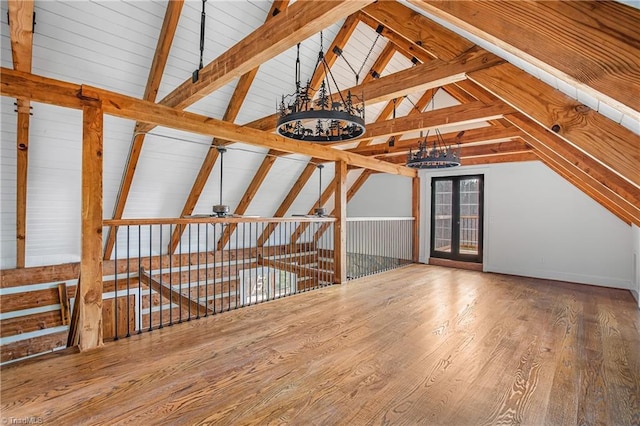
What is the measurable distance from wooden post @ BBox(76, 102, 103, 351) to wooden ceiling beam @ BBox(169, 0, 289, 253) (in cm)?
182

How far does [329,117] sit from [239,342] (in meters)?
2.13

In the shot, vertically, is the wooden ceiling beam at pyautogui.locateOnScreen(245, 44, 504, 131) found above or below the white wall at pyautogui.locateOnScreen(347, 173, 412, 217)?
above

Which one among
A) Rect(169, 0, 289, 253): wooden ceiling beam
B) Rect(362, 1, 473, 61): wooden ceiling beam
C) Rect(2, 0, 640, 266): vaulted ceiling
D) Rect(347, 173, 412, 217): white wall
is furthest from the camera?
Rect(347, 173, 412, 217): white wall

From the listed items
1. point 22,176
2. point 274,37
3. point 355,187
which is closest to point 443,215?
point 355,187

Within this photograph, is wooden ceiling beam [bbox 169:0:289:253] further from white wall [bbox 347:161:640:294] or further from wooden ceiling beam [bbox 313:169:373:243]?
white wall [bbox 347:161:640:294]

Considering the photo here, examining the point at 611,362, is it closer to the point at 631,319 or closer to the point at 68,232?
the point at 631,319

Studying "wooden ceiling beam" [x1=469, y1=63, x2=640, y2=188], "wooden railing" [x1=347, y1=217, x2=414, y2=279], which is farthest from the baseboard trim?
"wooden ceiling beam" [x1=469, y1=63, x2=640, y2=188]

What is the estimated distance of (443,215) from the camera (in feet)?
24.5

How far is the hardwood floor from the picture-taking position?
1.89 meters

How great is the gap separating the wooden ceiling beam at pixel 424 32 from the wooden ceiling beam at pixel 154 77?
2188 millimetres

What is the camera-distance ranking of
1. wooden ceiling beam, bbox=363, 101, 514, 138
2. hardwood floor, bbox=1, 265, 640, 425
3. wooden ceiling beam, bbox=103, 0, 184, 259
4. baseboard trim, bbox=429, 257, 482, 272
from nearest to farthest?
hardwood floor, bbox=1, 265, 640, 425, wooden ceiling beam, bbox=103, 0, 184, 259, wooden ceiling beam, bbox=363, 101, 514, 138, baseboard trim, bbox=429, 257, 482, 272

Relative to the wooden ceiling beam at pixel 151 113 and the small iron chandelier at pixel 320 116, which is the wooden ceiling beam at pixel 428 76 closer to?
the small iron chandelier at pixel 320 116

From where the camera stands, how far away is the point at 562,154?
10.6 ft

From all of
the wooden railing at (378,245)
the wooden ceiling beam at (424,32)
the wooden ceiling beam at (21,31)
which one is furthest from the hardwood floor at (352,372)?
the wooden railing at (378,245)
